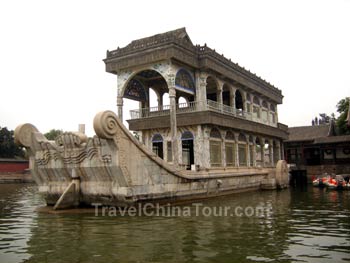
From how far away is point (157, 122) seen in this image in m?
18.2

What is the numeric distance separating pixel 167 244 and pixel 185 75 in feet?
40.4

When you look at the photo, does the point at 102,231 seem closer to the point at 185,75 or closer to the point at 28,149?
the point at 28,149

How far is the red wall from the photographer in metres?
39.9

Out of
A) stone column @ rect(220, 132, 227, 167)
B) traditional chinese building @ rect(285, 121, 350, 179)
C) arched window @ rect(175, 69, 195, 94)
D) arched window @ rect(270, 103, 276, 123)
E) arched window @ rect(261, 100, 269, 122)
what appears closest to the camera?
arched window @ rect(175, 69, 195, 94)

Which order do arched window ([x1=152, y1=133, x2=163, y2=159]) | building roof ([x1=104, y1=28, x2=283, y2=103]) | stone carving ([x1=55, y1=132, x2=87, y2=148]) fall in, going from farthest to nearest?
arched window ([x1=152, y1=133, x2=163, y2=159]) → building roof ([x1=104, y1=28, x2=283, y2=103]) → stone carving ([x1=55, y1=132, x2=87, y2=148])

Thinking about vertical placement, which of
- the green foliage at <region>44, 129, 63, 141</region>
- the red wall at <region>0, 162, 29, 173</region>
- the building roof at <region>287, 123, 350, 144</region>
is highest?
the green foliage at <region>44, 129, 63, 141</region>

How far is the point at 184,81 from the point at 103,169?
7860mm

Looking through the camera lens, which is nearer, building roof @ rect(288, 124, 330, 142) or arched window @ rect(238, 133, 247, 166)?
arched window @ rect(238, 133, 247, 166)

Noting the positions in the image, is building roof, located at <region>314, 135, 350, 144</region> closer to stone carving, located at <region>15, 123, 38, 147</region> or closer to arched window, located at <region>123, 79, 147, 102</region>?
arched window, located at <region>123, 79, 147, 102</region>

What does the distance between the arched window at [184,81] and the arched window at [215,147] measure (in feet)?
8.07

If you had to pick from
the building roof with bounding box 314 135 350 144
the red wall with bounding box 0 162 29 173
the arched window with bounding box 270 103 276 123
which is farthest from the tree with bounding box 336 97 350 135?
the red wall with bounding box 0 162 29 173

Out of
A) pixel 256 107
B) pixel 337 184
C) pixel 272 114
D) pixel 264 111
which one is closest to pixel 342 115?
pixel 272 114

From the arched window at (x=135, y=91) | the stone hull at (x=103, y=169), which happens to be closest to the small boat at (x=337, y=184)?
the stone hull at (x=103, y=169)

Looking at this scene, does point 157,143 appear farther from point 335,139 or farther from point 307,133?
point 307,133
